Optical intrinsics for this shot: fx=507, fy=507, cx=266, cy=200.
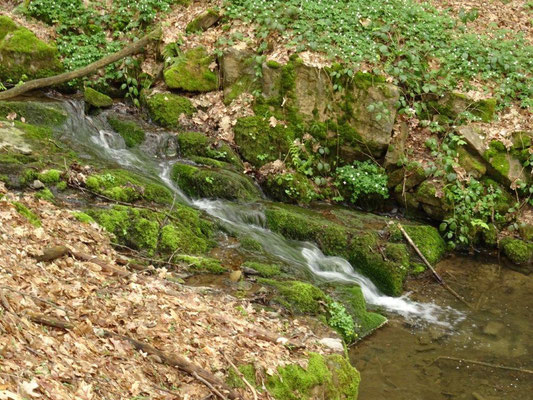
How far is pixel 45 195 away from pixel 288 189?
5281 mm

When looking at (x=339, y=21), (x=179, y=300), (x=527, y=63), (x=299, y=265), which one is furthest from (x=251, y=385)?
(x=527, y=63)

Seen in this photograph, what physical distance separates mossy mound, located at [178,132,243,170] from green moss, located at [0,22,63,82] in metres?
4.13

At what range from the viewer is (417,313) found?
27.5ft

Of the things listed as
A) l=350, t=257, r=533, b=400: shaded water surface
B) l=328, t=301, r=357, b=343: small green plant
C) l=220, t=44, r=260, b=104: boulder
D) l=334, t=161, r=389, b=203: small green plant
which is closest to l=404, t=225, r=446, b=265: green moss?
l=350, t=257, r=533, b=400: shaded water surface

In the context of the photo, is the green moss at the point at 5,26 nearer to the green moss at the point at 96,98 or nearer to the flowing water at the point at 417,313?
the green moss at the point at 96,98

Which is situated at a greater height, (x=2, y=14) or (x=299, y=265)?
(x=2, y=14)

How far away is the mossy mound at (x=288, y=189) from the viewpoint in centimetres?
1095

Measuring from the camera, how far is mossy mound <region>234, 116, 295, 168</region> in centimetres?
1147

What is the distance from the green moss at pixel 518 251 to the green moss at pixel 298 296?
5.45 meters

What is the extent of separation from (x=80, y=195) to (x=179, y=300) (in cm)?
309

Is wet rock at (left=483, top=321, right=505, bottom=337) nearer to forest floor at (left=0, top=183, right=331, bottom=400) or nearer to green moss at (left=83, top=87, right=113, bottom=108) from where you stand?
forest floor at (left=0, top=183, right=331, bottom=400)

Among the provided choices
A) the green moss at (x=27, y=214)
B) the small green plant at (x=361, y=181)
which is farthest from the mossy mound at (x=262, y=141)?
the green moss at (x=27, y=214)

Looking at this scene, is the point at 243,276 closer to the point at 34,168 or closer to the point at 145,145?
the point at 34,168

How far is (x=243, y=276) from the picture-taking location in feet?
22.8
